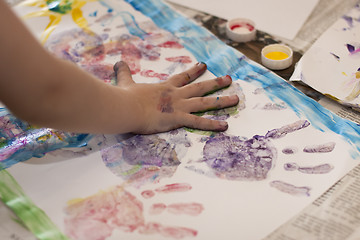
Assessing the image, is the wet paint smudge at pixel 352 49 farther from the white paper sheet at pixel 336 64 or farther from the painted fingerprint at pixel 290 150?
the painted fingerprint at pixel 290 150

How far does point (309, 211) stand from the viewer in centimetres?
75

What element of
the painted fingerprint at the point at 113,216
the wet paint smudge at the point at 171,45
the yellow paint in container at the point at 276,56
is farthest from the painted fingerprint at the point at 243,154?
the wet paint smudge at the point at 171,45

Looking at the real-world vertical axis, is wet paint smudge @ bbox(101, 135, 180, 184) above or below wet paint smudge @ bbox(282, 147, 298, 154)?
above

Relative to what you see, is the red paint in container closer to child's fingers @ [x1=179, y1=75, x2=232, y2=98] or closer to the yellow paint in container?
the yellow paint in container

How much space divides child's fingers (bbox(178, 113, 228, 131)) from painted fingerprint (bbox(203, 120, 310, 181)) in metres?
0.02

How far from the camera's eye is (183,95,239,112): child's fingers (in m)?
0.94

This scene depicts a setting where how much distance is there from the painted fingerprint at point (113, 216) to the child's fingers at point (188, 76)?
32 centimetres

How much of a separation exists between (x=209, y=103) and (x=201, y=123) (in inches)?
2.7

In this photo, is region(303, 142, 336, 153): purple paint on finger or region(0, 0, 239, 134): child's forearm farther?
region(303, 142, 336, 153): purple paint on finger

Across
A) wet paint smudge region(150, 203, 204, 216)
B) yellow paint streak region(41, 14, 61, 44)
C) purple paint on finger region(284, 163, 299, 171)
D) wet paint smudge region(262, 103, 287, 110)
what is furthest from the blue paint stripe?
wet paint smudge region(150, 203, 204, 216)

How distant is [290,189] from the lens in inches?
30.9

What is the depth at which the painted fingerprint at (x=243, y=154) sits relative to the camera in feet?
2.70

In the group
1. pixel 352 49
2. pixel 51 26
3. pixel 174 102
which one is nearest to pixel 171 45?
pixel 174 102

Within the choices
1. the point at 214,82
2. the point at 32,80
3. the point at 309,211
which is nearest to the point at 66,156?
the point at 32,80
